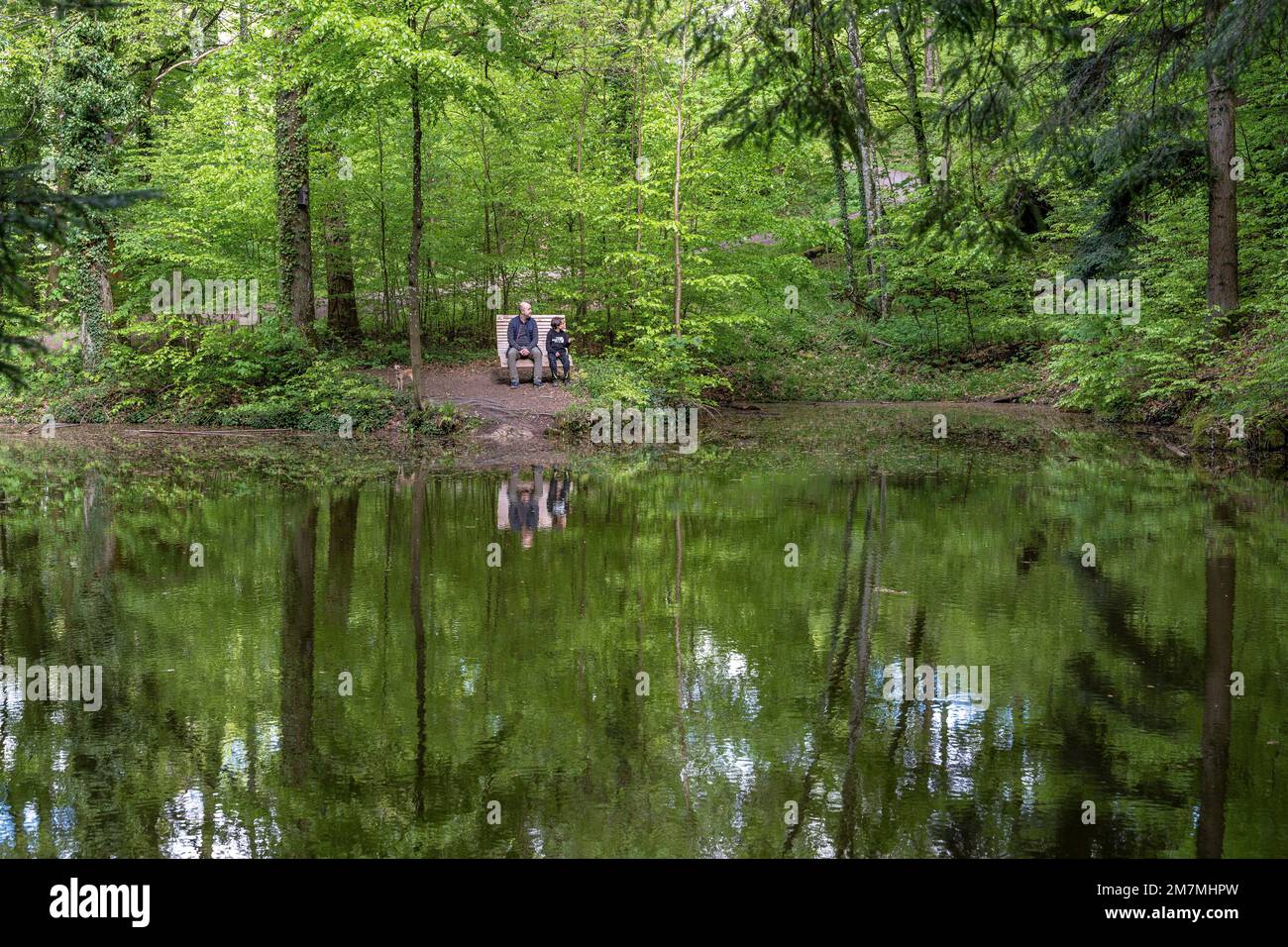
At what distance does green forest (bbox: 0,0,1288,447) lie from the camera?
18.3 m

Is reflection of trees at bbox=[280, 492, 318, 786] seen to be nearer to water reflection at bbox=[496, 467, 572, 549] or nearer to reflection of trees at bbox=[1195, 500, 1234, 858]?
water reflection at bbox=[496, 467, 572, 549]

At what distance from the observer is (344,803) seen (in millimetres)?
4512

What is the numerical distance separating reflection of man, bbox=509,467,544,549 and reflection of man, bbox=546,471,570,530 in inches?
5.3

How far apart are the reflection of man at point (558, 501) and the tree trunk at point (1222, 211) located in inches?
462

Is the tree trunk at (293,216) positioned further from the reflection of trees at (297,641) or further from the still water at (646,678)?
the reflection of trees at (297,641)

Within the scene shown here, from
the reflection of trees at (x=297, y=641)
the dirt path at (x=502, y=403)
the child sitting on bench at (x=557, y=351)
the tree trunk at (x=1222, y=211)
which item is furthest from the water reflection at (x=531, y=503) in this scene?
the tree trunk at (x=1222, y=211)

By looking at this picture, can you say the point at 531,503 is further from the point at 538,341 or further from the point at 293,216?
the point at 293,216

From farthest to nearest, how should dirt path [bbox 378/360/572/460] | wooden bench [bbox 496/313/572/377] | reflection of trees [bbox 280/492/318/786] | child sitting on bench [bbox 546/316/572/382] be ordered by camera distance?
1. wooden bench [bbox 496/313/572/377]
2. child sitting on bench [bbox 546/316/572/382]
3. dirt path [bbox 378/360/572/460]
4. reflection of trees [bbox 280/492/318/786]

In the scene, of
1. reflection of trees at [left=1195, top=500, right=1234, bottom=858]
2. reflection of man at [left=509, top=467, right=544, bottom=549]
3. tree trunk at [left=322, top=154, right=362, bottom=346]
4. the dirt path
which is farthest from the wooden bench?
reflection of trees at [left=1195, top=500, right=1234, bottom=858]

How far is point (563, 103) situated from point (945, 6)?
17213 millimetres

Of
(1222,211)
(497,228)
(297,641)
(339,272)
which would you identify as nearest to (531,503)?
(297,641)

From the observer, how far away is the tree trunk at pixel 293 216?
2125cm

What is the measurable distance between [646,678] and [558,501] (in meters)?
6.63

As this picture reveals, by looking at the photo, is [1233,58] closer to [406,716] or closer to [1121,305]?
[406,716]
